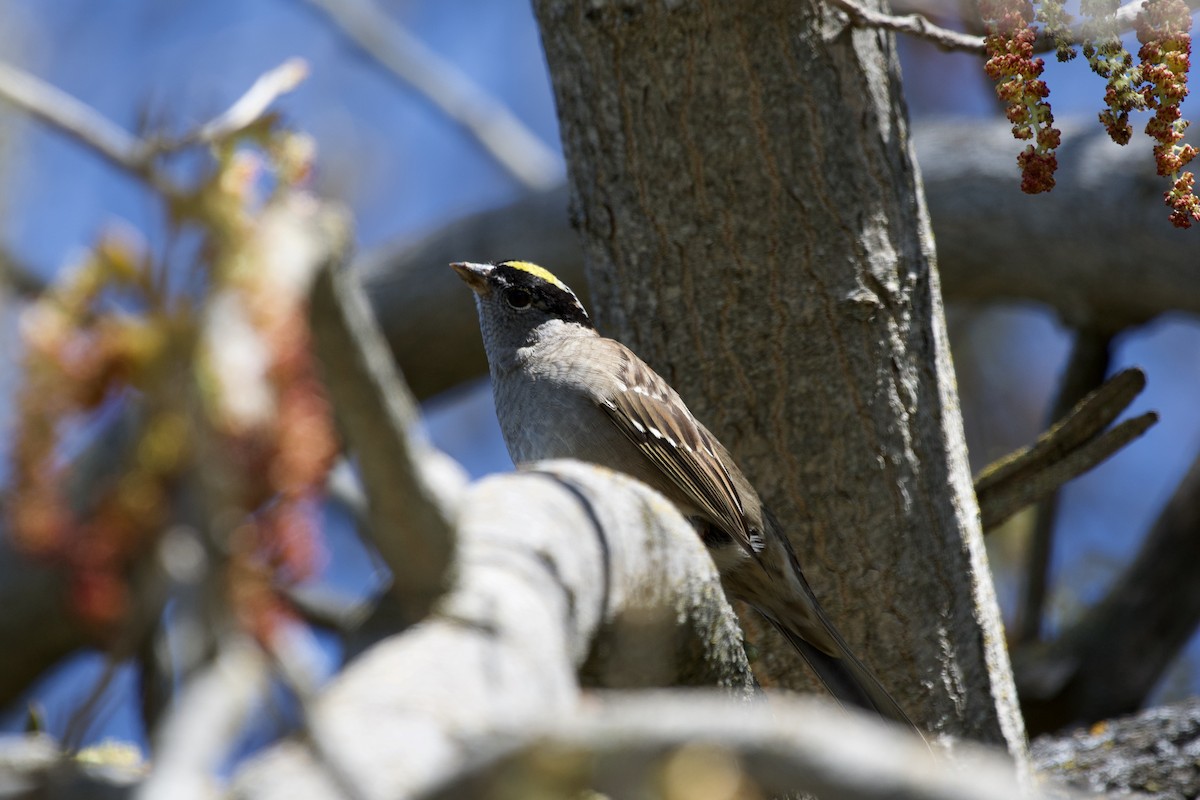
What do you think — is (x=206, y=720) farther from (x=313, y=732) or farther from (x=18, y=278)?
(x=18, y=278)

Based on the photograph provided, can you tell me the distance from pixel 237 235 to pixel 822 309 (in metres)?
1.80

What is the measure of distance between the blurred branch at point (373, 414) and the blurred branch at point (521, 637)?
0.17m

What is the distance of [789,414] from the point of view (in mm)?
2938

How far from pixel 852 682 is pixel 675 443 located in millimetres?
728

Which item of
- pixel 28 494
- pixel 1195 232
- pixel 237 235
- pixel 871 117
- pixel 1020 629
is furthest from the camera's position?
pixel 1020 629

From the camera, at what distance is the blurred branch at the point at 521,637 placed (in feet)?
3.99

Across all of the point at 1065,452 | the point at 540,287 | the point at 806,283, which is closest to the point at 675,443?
the point at 806,283

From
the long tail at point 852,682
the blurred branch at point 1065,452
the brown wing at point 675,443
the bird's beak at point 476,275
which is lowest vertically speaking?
the long tail at point 852,682

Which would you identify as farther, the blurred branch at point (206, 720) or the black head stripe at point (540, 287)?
the black head stripe at point (540, 287)

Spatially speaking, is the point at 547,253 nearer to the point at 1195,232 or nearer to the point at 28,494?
the point at 1195,232

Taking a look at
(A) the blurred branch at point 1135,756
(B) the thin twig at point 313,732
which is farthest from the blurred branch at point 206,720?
(A) the blurred branch at point 1135,756

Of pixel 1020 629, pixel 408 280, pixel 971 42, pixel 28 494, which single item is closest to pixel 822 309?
pixel 971 42

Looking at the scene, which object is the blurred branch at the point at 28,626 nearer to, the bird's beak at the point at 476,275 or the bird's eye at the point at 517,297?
the bird's beak at the point at 476,275

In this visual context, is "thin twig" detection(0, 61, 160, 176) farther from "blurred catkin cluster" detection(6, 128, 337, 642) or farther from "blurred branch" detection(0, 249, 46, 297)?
"blurred branch" detection(0, 249, 46, 297)
